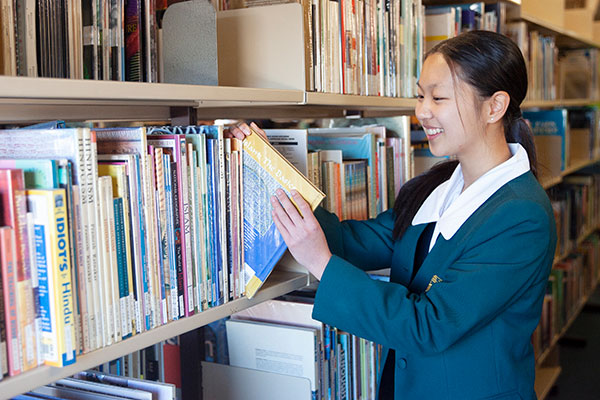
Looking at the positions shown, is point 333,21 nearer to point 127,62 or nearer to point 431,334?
point 127,62

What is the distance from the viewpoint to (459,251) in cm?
127

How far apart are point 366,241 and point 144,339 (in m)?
0.73

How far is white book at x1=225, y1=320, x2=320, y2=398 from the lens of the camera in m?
1.43

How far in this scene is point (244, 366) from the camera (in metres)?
1.48

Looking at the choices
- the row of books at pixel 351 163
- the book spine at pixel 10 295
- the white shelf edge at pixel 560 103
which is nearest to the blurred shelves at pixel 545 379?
the white shelf edge at pixel 560 103

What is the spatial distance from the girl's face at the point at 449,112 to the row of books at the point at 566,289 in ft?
6.82

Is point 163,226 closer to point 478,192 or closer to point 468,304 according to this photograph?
point 468,304

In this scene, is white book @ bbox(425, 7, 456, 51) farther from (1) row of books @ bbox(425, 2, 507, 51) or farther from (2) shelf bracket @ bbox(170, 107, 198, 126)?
(2) shelf bracket @ bbox(170, 107, 198, 126)

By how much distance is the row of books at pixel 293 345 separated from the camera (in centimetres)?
143

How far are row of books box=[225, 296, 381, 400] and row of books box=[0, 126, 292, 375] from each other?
0.32 metres

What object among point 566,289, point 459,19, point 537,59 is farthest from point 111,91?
point 566,289

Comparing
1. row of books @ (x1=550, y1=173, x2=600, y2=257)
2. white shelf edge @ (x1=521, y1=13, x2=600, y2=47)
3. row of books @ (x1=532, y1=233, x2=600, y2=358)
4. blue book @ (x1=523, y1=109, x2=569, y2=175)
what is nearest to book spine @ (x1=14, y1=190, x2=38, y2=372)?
white shelf edge @ (x1=521, y1=13, x2=600, y2=47)

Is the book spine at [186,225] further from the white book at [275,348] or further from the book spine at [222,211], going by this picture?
the white book at [275,348]

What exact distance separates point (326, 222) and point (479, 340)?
410 millimetres
